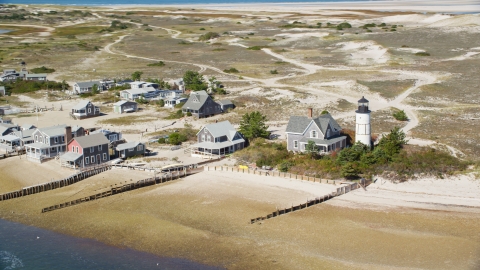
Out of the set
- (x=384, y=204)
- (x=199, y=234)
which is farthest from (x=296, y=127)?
(x=199, y=234)

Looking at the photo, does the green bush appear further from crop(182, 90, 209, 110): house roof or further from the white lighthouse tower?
the white lighthouse tower

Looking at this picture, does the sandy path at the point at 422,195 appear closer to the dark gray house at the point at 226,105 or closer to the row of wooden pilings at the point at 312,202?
the row of wooden pilings at the point at 312,202

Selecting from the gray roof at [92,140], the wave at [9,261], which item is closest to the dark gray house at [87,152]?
the gray roof at [92,140]

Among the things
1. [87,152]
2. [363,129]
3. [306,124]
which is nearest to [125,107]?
[87,152]

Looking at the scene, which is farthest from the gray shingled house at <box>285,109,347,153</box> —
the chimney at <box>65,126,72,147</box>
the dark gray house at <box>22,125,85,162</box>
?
the dark gray house at <box>22,125,85,162</box>

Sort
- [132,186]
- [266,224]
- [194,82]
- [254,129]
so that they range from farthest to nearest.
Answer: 1. [194,82]
2. [254,129]
3. [132,186]
4. [266,224]

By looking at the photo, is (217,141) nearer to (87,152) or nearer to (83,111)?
(87,152)

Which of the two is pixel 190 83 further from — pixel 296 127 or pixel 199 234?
pixel 199 234
